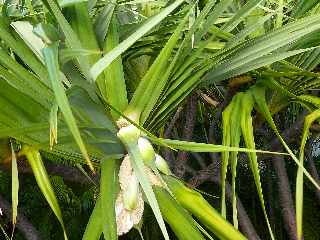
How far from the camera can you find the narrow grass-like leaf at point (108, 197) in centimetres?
73

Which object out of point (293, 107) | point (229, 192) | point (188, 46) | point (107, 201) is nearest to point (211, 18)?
point (188, 46)

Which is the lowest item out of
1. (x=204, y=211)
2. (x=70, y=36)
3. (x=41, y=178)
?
(x=204, y=211)

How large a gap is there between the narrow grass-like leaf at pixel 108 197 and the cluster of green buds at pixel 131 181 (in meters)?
0.02

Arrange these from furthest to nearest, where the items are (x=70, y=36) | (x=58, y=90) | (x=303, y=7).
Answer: (x=303, y=7) → (x=70, y=36) → (x=58, y=90)

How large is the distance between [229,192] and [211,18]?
1.00 meters

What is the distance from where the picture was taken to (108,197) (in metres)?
0.75

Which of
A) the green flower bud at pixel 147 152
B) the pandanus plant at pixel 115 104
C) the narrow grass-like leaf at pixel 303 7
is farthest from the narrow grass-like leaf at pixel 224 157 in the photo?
the narrow grass-like leaf at pixel 303 7

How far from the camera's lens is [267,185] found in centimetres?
259

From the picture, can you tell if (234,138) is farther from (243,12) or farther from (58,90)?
(58,90)

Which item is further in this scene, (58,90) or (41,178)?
(41,178)

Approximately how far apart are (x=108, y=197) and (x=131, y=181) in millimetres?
57

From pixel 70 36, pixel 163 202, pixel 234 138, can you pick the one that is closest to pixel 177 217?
pixel 163 202

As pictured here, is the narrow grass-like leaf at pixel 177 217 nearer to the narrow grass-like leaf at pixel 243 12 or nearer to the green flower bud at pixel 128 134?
the green flower bud at pixel 128 134

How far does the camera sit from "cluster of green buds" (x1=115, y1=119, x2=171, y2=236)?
31.4 inches
